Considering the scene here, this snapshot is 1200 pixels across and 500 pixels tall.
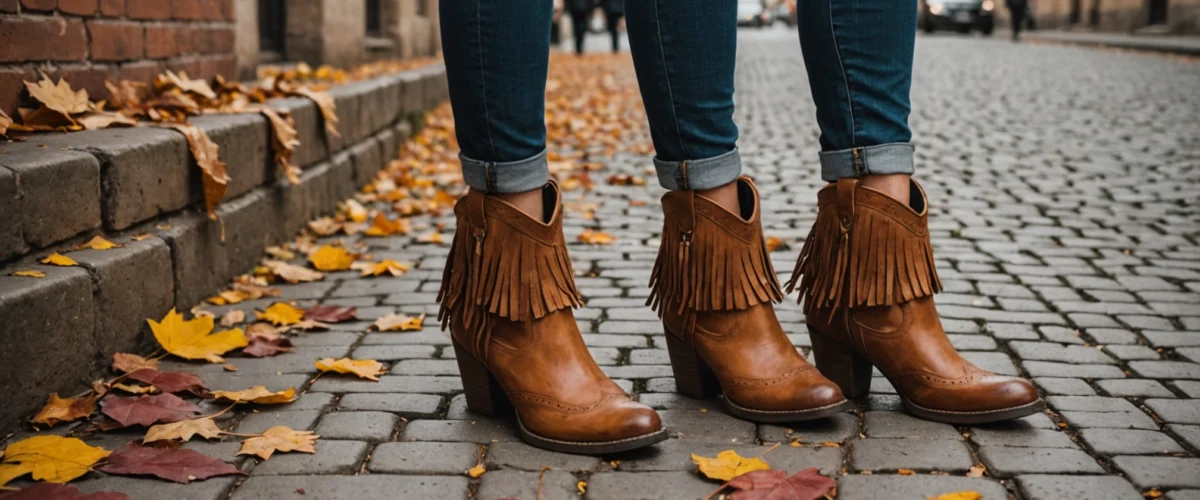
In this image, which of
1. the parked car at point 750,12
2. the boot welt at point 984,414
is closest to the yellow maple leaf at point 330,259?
the boot welt at point 984,414

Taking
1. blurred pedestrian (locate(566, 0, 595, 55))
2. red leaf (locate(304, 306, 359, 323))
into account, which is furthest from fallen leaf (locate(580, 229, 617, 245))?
blurred pedestrian (locate(566, 0, 595, 55))

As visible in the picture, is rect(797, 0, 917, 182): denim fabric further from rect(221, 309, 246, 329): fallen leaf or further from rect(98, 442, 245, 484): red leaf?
rect(221, 309, 246, 329): fallen leaf

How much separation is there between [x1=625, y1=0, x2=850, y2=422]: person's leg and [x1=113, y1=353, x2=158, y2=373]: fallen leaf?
114 centimetres

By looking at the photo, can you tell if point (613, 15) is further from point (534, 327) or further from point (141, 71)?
point (534, 327)

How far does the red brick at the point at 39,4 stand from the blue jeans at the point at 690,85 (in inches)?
58.3

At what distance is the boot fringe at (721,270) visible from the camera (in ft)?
6.81

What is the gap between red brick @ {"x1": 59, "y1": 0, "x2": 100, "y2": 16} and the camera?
3082 mm

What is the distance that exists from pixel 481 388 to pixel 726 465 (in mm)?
517

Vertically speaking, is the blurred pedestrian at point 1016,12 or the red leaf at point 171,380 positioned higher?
the blurred pedestrian at point 1016,12

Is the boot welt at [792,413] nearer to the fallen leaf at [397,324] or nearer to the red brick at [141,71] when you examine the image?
the fallen leaf at [397,324]

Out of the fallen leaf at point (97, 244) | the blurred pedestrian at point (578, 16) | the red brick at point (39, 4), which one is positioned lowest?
the fallen leaf at point (97, 244)

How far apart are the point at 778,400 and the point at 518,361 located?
0.46 meters

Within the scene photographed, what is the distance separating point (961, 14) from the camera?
27016 mm

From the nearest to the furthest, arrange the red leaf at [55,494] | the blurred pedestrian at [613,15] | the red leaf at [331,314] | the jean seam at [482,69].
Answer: the red leaf at [55,494] < the jean seam at [482,69] < the red leaf at [331,314] < the blurred pedestrian at [613,15]
